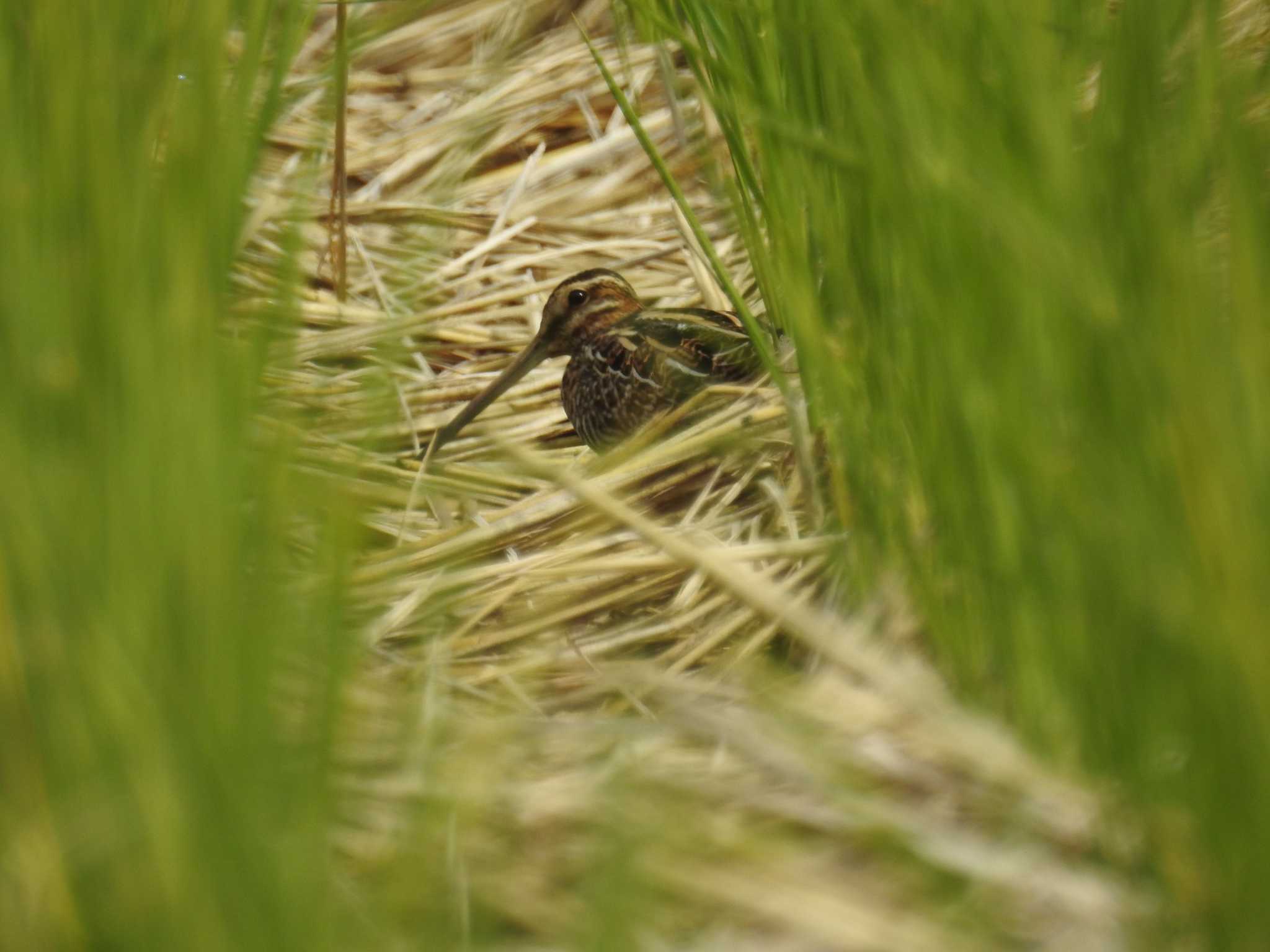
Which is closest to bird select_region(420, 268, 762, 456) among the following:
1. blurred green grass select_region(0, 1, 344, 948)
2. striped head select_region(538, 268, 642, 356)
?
striped head select_region(538, 268, 642, 356)

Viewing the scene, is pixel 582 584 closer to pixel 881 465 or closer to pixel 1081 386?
pixel 881 465

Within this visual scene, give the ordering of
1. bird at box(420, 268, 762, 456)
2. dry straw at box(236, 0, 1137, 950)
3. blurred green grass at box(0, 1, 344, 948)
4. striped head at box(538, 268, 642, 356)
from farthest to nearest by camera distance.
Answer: striped head at box(538, 268, 642, 356), bird at box(420, 268, 762, 456), dry straw at box(236, 0, 1137, 950), blurred green grass at box(0, 1, 344, 948)

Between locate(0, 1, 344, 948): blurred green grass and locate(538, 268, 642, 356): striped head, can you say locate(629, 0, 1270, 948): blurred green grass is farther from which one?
locate(538, 268, 642, 356): striped head

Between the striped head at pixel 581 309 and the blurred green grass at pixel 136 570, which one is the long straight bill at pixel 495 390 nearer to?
the striped head at pixel 581 309

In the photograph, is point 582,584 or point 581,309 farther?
point 581,309

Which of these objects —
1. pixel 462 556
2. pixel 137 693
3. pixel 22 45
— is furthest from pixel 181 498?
pixel 462 556

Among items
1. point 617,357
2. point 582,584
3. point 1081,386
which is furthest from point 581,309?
point 1081,386
